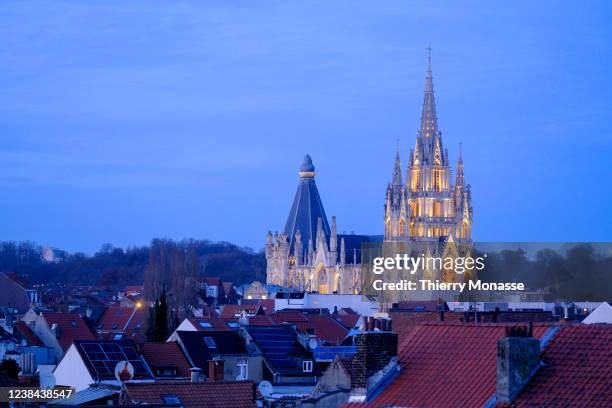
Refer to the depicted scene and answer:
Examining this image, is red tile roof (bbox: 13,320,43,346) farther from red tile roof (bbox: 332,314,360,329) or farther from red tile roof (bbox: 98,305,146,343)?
red tile roof (bbox: 98,305,146,343)

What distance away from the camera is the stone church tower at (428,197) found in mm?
182875

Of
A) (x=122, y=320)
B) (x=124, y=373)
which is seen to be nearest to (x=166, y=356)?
(x=124, y=373)

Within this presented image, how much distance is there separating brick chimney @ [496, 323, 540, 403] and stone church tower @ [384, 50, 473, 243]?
6313 inches

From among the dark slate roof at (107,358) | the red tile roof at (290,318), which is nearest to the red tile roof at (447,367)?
the dark slate roof at (107,358)

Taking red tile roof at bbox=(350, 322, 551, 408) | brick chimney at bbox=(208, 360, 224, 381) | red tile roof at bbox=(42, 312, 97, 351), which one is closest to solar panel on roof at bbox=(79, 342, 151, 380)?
brick chimney at bbox=(208, 360, 224, 381)

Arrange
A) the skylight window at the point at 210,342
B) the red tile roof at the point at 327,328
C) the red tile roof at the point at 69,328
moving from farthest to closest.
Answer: the red tile roof at the point at 69,328
the red tile roof at the point at 327,328
the skylight window at the point at 210,342

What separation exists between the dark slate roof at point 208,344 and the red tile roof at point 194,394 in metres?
18.8

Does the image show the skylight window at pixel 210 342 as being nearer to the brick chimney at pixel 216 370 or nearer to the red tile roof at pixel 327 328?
the brick chimney at pixel 216 370

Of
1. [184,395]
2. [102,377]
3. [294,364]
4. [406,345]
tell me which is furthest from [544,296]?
[406,345]

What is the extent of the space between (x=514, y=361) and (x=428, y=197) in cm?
16591

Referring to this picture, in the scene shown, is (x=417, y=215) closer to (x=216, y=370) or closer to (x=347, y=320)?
(x=347, y=320)

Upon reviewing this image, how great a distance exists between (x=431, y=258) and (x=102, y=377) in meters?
126

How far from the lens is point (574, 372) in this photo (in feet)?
67.5

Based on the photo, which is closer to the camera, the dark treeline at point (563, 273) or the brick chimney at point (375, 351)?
the brick chimney at point (375, 351)
